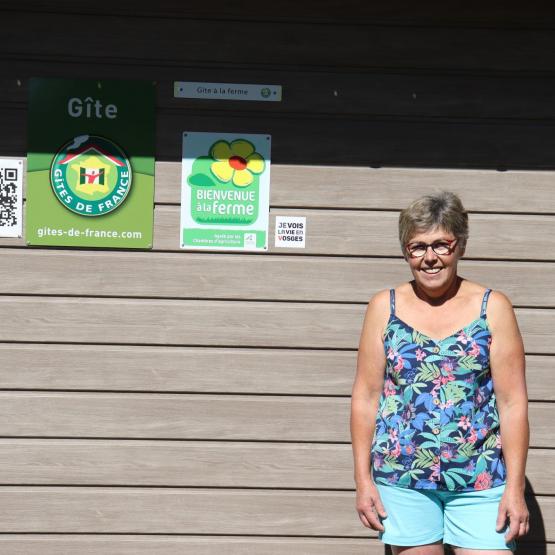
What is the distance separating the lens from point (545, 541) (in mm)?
3920

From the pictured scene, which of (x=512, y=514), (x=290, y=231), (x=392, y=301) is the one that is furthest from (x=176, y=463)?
(x=512, y=514)

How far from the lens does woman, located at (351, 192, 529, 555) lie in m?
2.65

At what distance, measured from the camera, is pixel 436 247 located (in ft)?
8.91

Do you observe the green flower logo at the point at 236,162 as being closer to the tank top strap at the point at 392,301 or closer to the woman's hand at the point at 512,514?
the tank top strap at the point at 392,301

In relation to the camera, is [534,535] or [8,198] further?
[534,535]

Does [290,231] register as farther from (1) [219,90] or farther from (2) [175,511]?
(2) [175,511]

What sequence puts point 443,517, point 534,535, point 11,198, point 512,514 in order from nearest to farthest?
point 512,514
point 443,517
point 11,198
point 534,535

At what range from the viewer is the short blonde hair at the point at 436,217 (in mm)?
2707

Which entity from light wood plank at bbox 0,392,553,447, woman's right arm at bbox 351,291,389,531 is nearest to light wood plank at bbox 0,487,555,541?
light wood plank at bbox 0,392,553,447

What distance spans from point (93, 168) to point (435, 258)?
1.78 m

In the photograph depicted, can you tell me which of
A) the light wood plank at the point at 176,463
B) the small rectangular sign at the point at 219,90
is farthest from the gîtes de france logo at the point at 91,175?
the light wood plank at the point at 176,463

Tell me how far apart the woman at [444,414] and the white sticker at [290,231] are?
1.10 metres

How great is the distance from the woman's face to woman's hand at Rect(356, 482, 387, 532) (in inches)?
27.3

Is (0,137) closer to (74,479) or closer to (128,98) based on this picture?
(128,98)
